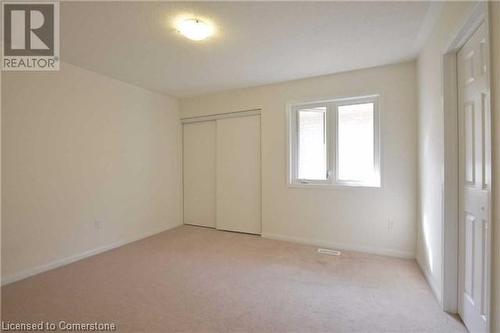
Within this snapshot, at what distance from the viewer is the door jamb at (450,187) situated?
1.79m

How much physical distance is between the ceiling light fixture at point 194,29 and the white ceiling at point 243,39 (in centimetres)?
8

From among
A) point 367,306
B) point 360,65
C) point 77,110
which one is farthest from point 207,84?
point 367,306

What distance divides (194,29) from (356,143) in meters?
2.44

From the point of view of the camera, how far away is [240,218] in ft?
13.4

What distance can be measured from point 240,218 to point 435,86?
3143mm

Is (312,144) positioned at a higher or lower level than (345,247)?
higher

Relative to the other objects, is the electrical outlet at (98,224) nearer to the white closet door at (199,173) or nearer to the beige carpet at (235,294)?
the beige carpet at (235,294)

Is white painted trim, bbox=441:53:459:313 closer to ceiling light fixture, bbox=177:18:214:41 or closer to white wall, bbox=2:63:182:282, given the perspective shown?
ceiling light fixture, bbox=177:18:214:41

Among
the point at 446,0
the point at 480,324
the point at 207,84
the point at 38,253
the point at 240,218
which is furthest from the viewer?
the point at 240,218

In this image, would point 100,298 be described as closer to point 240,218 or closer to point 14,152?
point 14,152

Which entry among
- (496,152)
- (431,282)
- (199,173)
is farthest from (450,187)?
(199,173)
